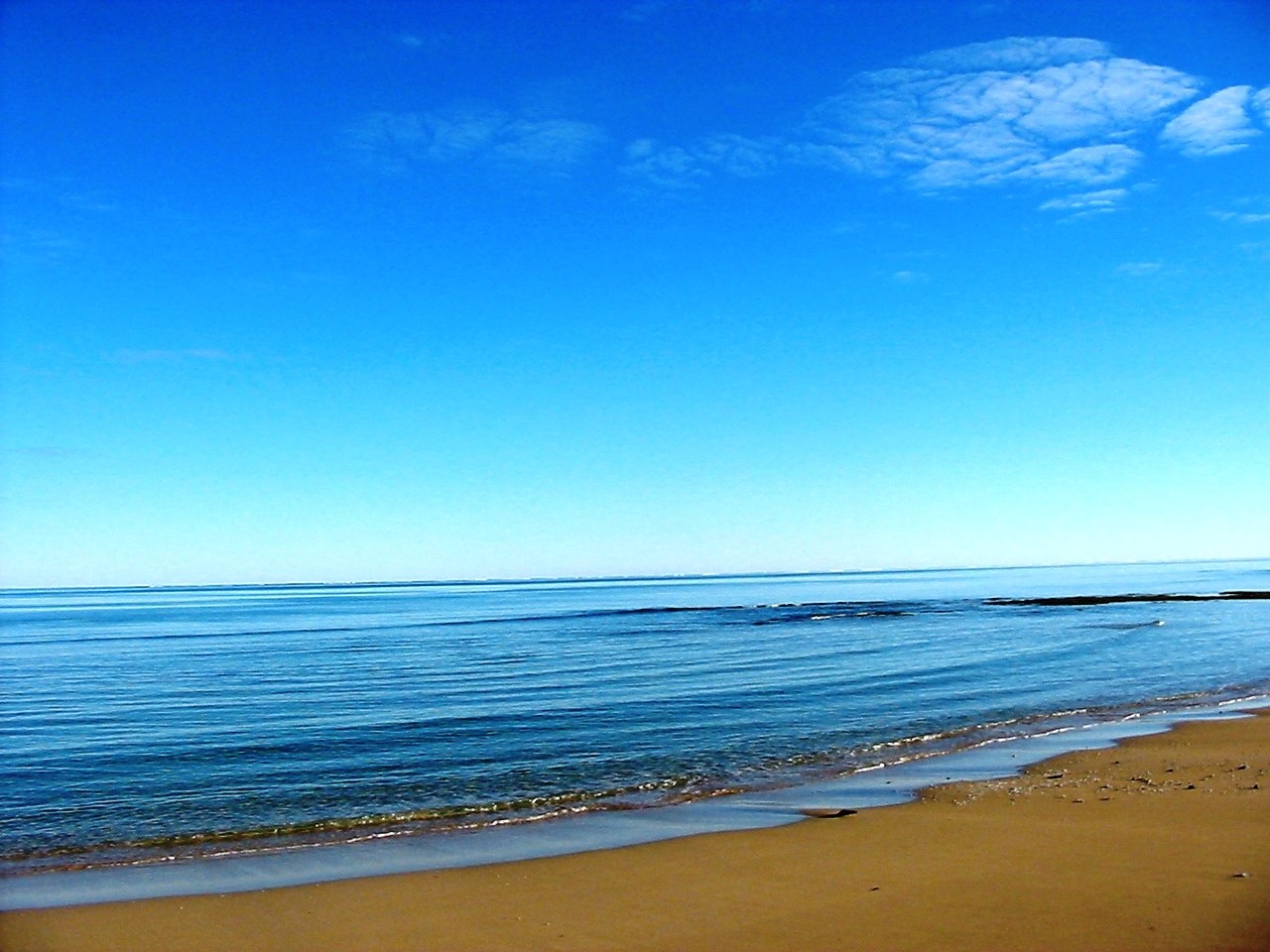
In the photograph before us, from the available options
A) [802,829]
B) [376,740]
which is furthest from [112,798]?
[802,829]

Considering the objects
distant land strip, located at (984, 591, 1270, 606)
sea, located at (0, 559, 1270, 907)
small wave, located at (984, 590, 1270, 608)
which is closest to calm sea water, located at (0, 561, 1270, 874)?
sea, located at (0, 559, 1270, 907)

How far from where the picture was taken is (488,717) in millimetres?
23625

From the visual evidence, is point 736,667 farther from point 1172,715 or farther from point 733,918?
point 733,918

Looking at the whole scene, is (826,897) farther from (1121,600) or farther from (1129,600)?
(1129,600)

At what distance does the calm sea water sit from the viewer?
14.8 meters

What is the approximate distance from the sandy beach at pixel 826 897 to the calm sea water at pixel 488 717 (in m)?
3.35

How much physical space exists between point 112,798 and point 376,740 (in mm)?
5918

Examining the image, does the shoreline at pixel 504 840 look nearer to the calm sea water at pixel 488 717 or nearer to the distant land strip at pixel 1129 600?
the calm sea water at pixel 488 717

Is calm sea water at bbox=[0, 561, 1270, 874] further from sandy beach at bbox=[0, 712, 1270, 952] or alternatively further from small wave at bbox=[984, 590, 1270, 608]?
small wave at bbox=[984, 590, 1270, 608]

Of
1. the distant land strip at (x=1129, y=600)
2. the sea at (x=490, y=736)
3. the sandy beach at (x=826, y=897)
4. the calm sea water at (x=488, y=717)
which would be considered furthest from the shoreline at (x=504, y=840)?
the distant land strip at (x=1129, y=600)

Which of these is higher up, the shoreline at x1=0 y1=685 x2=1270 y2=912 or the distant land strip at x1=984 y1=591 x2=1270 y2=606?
the shoreline at x1=0 y1=685 x2=1270 y2=912

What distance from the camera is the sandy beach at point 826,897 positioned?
27.2 ft

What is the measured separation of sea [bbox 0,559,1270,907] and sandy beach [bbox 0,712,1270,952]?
1240 millimetres

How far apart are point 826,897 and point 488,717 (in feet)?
51.3
